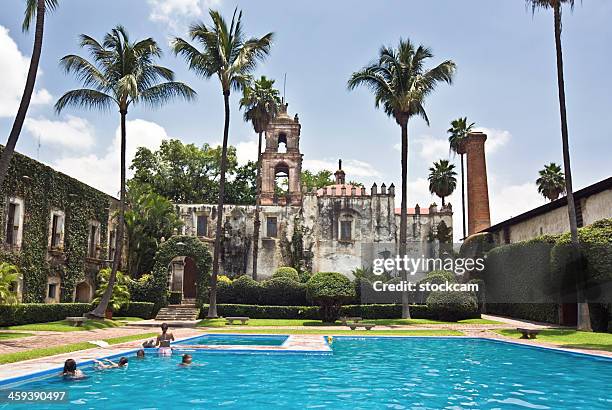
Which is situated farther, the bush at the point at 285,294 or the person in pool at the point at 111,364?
the bush at the point at 285,294

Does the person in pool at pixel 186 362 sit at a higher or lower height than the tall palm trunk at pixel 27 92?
lower

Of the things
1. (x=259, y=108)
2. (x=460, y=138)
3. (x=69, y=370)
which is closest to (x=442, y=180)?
(x=460, y=138)

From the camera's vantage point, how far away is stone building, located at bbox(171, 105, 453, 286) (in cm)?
3981

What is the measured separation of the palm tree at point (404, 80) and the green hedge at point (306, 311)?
138 inches

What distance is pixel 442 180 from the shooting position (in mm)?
47062

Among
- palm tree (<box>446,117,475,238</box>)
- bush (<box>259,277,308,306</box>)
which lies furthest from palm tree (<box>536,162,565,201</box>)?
bush (<box>259,277,308,306</box>)

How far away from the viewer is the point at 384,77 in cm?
2708

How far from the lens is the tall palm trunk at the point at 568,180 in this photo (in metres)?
19.9

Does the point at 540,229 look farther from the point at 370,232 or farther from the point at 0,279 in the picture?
the point at 0,279

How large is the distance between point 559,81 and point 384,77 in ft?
28.6

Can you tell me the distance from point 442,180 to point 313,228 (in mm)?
14478

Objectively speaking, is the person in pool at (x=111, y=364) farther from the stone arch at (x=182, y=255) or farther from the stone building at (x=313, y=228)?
the stone building at (x=313, y=228)

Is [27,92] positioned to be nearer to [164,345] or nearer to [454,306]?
[164,345]

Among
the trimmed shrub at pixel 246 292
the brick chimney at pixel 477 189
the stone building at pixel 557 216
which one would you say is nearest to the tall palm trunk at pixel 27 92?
the trimmed shrub at pixel 246 292
